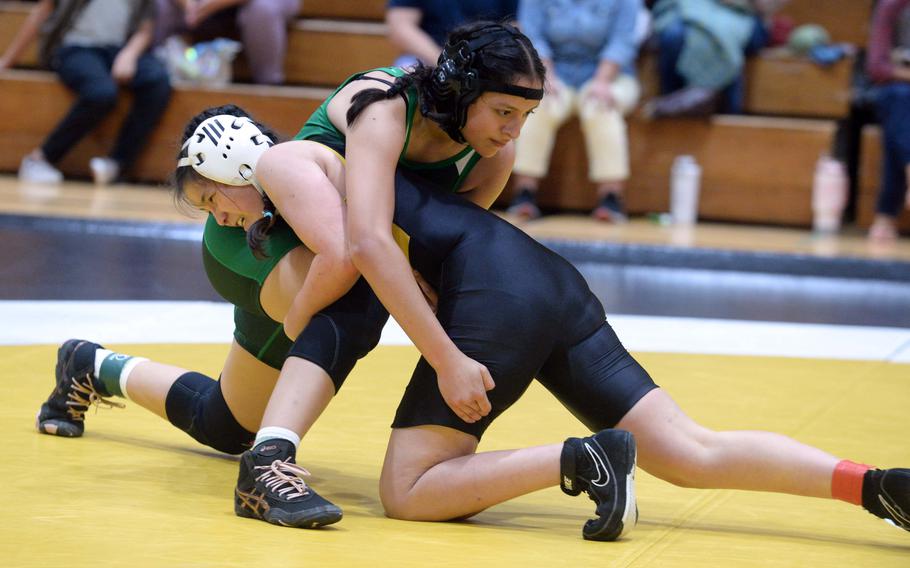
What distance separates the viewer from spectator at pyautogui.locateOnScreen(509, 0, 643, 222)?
620 centimetres

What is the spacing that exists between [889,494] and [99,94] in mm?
5358

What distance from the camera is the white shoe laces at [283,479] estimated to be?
2.12m

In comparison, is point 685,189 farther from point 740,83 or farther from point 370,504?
point 370,504

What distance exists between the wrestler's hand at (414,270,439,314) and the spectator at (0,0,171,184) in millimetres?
4734

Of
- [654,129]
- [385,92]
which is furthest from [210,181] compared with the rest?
[654,129]

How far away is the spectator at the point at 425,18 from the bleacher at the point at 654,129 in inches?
27.1

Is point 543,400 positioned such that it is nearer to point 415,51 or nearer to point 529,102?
point 529,102

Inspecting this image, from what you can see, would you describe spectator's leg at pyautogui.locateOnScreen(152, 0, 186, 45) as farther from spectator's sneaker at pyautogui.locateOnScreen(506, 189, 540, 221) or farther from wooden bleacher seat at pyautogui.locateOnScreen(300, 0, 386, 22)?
spectator's sneaker at pyautogui.locateOnScreen(506, 189, 540, 221)

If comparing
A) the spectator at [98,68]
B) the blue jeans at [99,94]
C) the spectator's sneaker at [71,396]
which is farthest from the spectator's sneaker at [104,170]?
the spectator's sneaker at [71,396]

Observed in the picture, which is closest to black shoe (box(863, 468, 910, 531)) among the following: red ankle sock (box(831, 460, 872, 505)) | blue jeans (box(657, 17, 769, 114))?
red ankle sock (box(831, 460, 872, 505))

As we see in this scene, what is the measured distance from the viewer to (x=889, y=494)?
2.09 metres

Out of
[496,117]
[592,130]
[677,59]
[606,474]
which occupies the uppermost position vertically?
[496,117]

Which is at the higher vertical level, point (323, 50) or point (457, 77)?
point (457, 77)

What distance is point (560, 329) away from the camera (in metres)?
2.25
